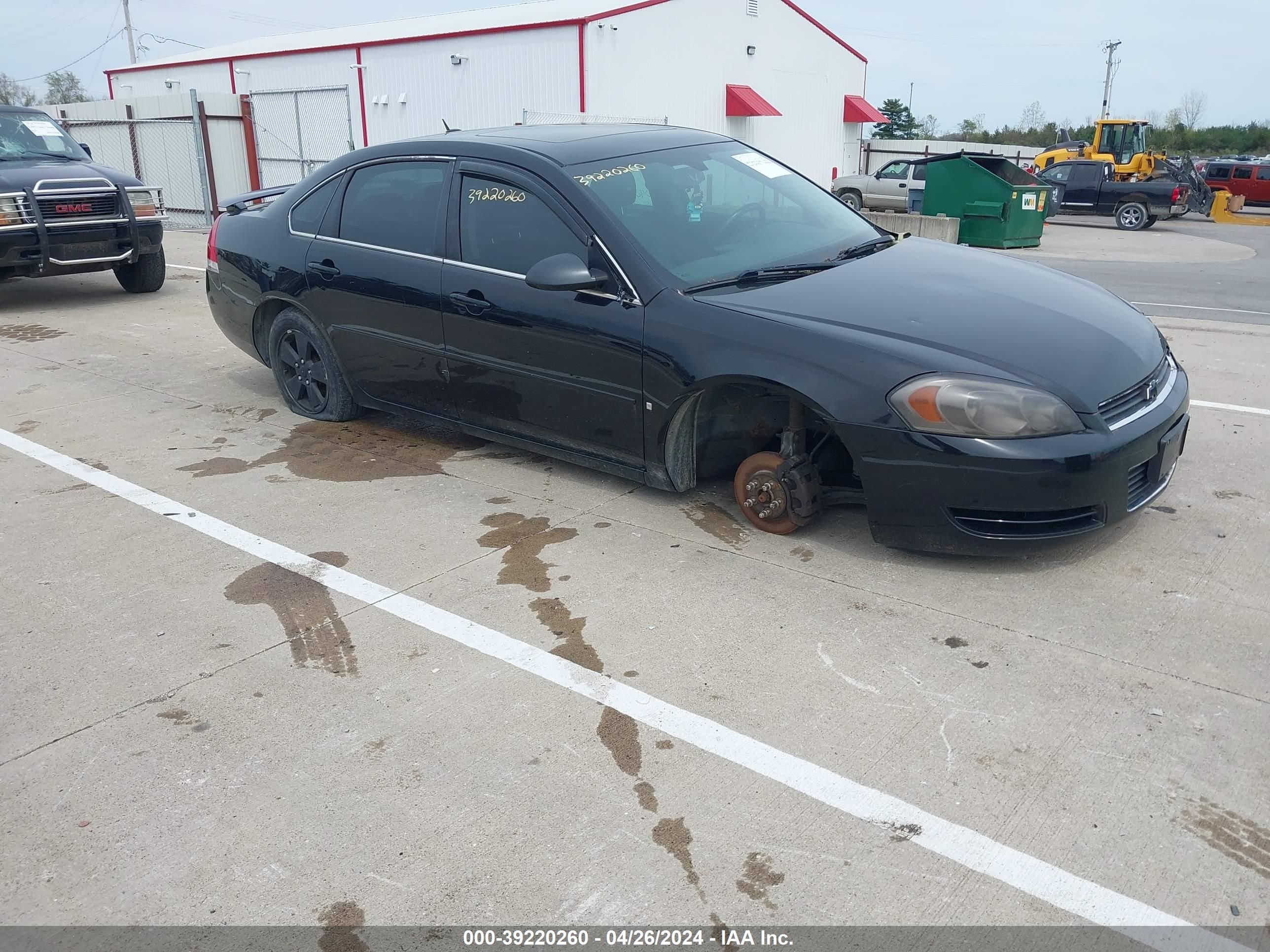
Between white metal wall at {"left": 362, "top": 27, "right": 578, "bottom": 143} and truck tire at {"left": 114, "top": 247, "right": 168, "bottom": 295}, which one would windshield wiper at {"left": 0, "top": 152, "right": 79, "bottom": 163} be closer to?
truck tire at {"left": 114, "top": 247, "right": 168, "bottom": 295}

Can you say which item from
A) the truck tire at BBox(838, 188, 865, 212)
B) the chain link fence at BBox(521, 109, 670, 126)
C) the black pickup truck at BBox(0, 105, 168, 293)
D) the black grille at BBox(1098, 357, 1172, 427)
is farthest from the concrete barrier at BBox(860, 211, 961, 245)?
the black grille at BBox(1098, 357, 1172, 427)

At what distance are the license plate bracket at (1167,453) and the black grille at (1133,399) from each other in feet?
0.51

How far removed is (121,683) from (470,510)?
5.76 ft

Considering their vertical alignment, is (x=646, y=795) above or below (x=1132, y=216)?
below

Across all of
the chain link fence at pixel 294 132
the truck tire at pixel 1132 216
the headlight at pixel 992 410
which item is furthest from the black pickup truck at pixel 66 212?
the truck tire at pixel 1132 216

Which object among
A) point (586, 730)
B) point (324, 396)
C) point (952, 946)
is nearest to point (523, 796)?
point (586, 730)

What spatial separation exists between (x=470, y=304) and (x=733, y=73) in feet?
78.9

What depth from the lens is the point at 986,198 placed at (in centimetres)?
1716

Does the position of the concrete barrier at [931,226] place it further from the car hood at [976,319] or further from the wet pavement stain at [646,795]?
the wet pavement stain at [646,795]

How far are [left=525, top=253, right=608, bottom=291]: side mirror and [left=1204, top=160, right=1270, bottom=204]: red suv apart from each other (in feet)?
104

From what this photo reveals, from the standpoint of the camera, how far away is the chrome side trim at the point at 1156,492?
3852mm

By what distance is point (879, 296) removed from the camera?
416cm

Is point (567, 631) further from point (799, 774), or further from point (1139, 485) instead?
point (1139, 485)

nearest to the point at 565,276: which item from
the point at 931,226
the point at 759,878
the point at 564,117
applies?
the point at 759,878
